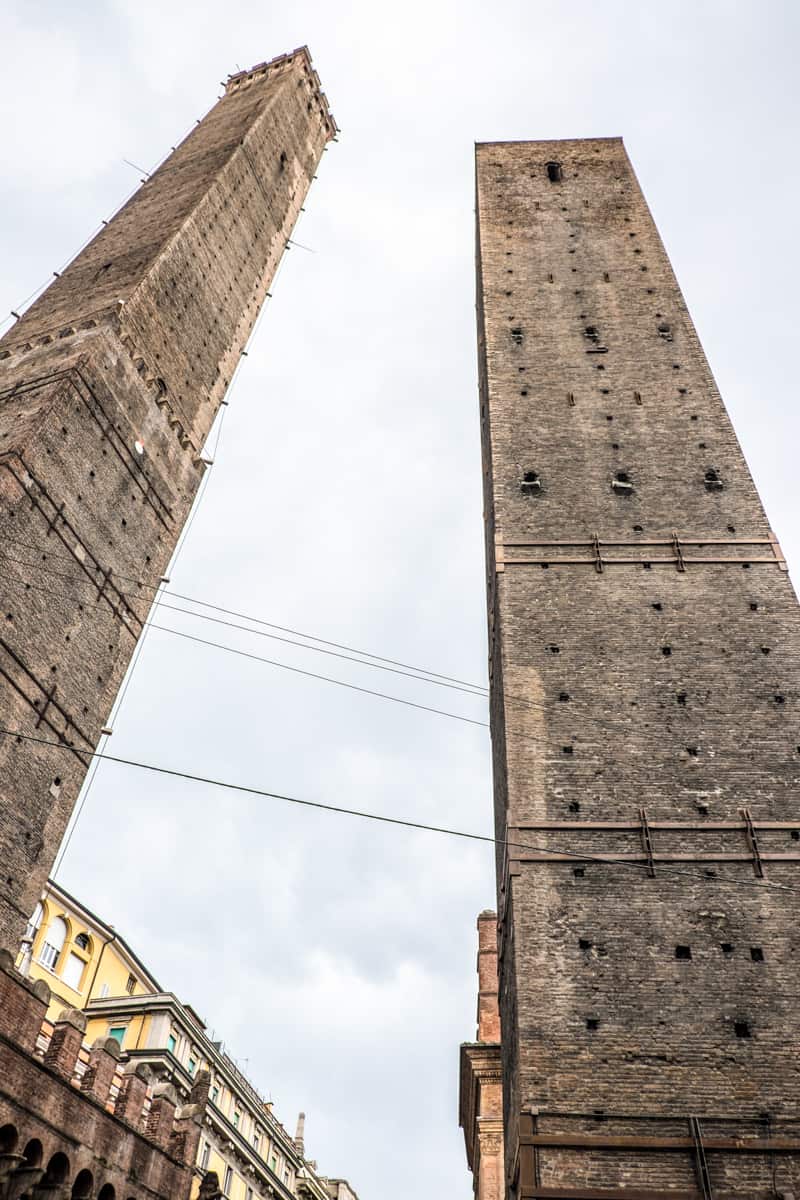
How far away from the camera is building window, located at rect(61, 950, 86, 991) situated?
21.5 metres

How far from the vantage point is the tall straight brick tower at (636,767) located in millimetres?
9867

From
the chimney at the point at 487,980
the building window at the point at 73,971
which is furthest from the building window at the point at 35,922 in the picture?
the chimney at the point at 487,980

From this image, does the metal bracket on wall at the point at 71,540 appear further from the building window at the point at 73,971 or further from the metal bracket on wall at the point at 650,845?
the metal bracket on wall at the point at 650,845

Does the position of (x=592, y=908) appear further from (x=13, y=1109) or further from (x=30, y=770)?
(x=30, y=770)

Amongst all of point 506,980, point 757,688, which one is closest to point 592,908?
point 506,980

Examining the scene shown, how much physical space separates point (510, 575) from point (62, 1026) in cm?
861

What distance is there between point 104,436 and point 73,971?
1129 centimetres

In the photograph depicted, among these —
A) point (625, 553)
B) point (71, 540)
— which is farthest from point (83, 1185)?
point (625, 553)

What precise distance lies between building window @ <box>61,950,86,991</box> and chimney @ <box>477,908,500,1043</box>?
331 inches

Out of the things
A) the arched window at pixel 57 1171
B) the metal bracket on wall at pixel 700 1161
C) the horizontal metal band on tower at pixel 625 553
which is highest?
the horizontal metal band on tower at pixel 625 553

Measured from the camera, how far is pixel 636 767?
507 inches

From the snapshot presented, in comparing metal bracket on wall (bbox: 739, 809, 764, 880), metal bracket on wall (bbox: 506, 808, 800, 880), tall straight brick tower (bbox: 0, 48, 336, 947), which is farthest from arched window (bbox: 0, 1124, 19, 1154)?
metal bracket on wall (bbox: 739, 809, 764, 880)

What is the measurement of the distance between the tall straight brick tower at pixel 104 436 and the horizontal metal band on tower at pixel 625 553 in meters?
6.72

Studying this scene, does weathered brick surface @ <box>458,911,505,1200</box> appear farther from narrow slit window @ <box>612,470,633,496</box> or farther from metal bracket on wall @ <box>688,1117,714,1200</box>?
narrow slit window @ <box>612,470,633,496</box>
